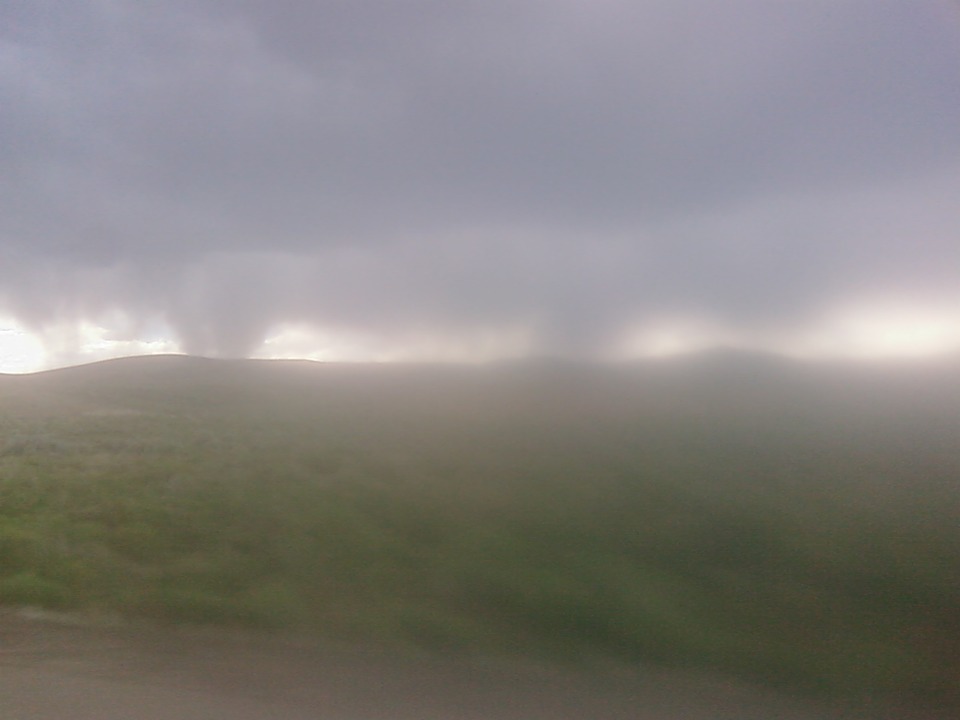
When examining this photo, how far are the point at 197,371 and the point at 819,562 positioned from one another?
40453 mm

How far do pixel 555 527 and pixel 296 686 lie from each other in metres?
7.21

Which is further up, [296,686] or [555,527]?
[555,527]

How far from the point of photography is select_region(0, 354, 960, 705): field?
409 inches

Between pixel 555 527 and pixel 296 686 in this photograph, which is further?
pixel 555 527

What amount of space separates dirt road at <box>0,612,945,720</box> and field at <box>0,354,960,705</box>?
2.08 ft

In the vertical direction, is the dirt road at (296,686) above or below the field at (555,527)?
below

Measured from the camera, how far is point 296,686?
8.25 metres

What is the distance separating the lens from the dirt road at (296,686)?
25.0 feet

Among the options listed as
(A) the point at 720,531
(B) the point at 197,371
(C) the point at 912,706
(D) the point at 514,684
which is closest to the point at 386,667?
(D) the point at 514,684

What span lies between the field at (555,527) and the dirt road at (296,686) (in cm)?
63

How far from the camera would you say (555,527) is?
14375mm

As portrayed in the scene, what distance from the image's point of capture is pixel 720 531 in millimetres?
14055

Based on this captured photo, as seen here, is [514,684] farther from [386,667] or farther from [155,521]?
[155,521]

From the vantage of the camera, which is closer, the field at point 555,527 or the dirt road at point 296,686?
the dirt road at point 296,686
